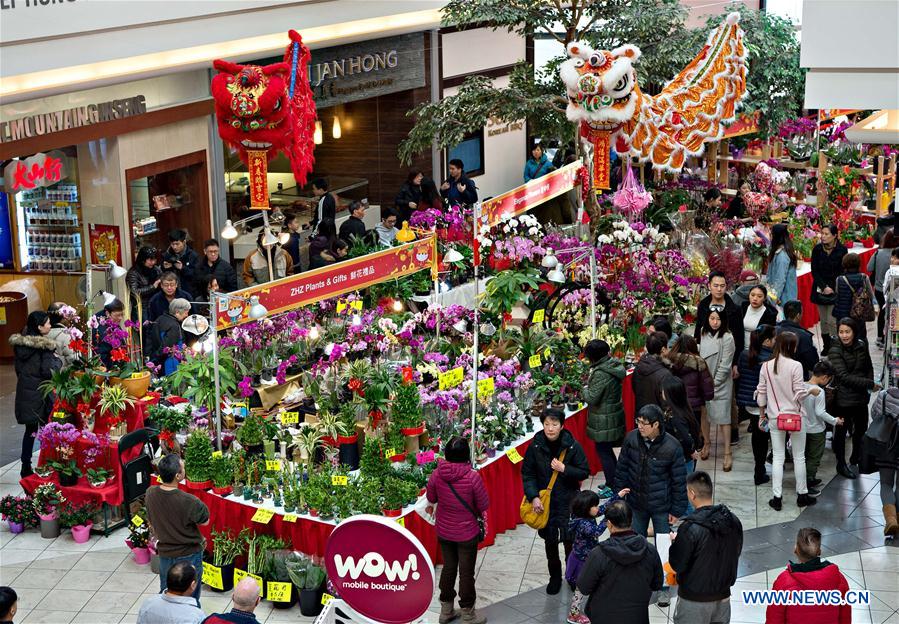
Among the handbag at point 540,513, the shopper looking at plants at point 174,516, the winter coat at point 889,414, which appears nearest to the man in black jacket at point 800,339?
the winter coat at point 889,414

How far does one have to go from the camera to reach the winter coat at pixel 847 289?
37.8 ft

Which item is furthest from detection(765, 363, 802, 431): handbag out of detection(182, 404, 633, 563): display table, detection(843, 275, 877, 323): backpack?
detection(843, 275, 877, 323): backpack

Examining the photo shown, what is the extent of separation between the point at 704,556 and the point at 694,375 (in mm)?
3185

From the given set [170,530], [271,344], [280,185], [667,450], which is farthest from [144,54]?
[667,450]

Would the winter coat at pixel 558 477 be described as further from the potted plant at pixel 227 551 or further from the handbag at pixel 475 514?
the potted plant at pixel 227 551

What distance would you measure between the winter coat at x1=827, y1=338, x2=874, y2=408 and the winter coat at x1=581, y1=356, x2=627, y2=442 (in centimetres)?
174

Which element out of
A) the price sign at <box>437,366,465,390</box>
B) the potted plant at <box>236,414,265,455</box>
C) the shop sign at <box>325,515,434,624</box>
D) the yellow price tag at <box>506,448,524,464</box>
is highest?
the shop sign at <box>325,515,434,624</box>

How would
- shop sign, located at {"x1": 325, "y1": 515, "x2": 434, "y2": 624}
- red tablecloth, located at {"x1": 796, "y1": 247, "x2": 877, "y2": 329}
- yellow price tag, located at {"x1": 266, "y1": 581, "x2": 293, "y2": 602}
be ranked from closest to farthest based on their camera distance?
shop sign, located at {"x1": 325, "y1": 515, "x2": 434, "y2": 624} → yellow price tag, located at {"x1": 266, "y1": 581, "x2": 293, "y2": 602} → red tablecloth, located at {"x1": 796, "y1": 247, "x2": 877, "y2": 329}

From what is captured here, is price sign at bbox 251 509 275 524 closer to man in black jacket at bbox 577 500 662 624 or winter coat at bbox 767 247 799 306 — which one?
man in black jacket at bbox 577 500 662 624

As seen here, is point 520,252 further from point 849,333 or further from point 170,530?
point 170,530

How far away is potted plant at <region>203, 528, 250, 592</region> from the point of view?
322 inches

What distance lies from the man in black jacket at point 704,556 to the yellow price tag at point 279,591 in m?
2.66

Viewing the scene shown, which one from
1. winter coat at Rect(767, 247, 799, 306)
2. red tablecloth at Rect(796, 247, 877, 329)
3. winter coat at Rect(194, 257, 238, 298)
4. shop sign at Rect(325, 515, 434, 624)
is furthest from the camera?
red tablecloth at Rect(796, 247, 877, 329)

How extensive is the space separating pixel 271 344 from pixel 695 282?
4.21 m
